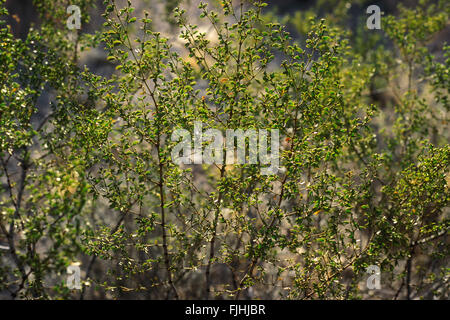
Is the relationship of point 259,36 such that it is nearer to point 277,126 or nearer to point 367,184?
point 277,126

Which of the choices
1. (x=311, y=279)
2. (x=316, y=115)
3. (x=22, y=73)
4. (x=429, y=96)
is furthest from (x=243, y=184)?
(x=429, y=96)

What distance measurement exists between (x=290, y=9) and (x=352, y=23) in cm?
168

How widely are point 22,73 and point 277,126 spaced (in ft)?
9.17

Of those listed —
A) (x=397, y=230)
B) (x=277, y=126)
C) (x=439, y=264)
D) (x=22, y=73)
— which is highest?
(x=22, y=73)

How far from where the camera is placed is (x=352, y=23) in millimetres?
11508

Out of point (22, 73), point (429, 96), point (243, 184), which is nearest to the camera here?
point (243, 184)

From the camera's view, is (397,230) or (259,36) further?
(397,230)

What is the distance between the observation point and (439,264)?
6004mm

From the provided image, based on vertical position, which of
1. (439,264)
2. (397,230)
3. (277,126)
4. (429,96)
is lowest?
(439,264)

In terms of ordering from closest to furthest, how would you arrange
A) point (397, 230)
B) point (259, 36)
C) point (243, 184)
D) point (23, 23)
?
point (259, 36) → point (243, 184) → point (397, 230) → point (23, 23)

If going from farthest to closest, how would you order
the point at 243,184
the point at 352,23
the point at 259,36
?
the point at 352,23 → the point at 243,184 → the point at 259,36
